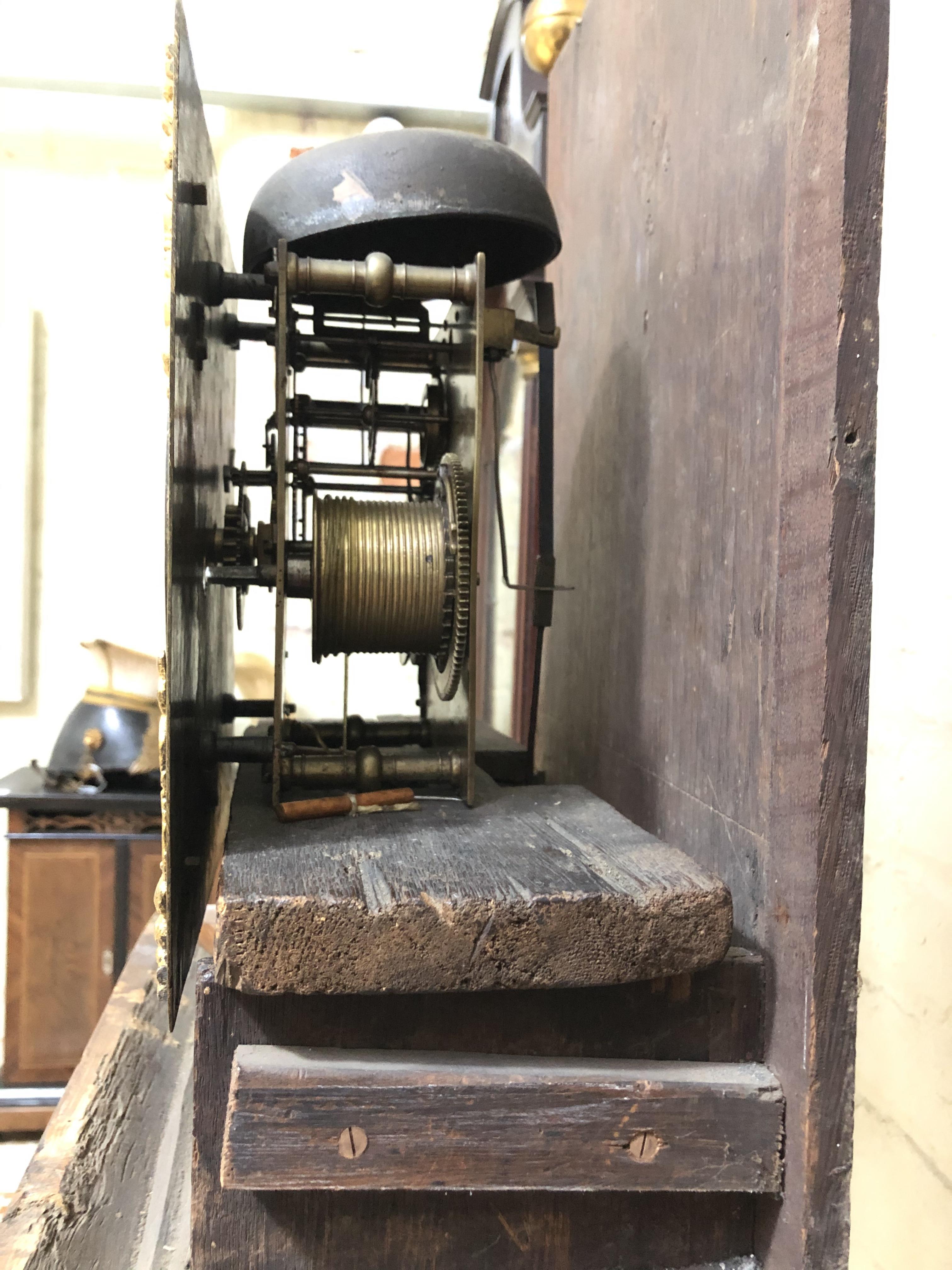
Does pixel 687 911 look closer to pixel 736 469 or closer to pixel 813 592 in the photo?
pixel 813 592

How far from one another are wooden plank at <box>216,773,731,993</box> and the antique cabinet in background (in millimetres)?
1704

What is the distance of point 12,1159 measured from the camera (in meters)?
2.38

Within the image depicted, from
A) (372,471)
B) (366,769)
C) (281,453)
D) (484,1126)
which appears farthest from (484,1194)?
(372,471)

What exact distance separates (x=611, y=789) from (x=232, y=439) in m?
0.96

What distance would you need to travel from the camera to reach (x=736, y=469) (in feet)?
3.03

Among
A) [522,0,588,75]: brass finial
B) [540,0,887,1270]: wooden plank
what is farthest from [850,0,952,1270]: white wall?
[522,0,588,75]: brass finial

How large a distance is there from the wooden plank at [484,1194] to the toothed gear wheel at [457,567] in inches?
16.2

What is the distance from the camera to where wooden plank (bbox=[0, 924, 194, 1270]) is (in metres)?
0.96

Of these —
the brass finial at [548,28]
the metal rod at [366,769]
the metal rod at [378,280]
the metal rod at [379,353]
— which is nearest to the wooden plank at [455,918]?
the metal rod at [366,769]

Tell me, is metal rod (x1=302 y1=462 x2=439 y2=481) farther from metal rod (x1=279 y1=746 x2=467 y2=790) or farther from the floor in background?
the floor in background

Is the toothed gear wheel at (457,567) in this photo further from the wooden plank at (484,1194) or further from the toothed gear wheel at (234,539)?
the wooden plank at (484,1194)

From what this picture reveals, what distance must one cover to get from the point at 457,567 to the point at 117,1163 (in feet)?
2.70

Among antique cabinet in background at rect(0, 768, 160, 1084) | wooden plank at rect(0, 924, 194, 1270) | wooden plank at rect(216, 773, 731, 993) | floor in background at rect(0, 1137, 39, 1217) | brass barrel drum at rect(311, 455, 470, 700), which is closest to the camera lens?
wooden plank at rect(216, 773, 731, 993)

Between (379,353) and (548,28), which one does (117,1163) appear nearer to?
(379,353)
